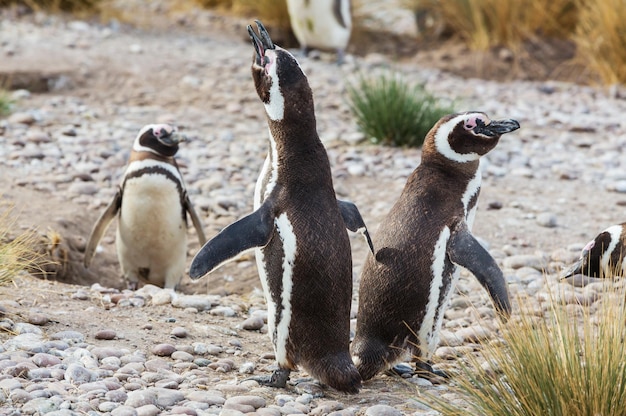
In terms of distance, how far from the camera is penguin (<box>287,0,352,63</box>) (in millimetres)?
9828

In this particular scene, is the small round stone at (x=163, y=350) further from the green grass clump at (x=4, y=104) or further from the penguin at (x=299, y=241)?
the green grass clump at (x=4, y=104)

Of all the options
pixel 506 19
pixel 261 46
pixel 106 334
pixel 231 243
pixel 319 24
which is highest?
pixel 506 19

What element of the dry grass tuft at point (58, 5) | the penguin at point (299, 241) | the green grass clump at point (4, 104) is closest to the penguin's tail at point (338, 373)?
the penguin at point (299, 241)

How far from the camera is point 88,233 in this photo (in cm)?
563

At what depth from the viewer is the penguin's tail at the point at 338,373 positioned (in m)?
3.21

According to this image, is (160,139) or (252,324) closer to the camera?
(252,324)

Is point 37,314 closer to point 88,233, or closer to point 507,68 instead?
point 88,233

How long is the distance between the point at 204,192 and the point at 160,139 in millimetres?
1093

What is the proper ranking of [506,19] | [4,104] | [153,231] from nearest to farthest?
[153,231]
[4,104]
[506,19]

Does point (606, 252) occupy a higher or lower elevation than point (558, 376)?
higher

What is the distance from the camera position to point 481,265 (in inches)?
129

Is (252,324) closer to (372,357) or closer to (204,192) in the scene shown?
(372,357)

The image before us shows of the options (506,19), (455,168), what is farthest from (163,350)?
(506,19)

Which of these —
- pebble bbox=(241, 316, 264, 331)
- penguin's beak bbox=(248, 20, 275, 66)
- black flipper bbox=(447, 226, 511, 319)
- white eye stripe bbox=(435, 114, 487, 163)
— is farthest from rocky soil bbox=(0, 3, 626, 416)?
penguin's beak bbox=(248, 20, 275, 66)
